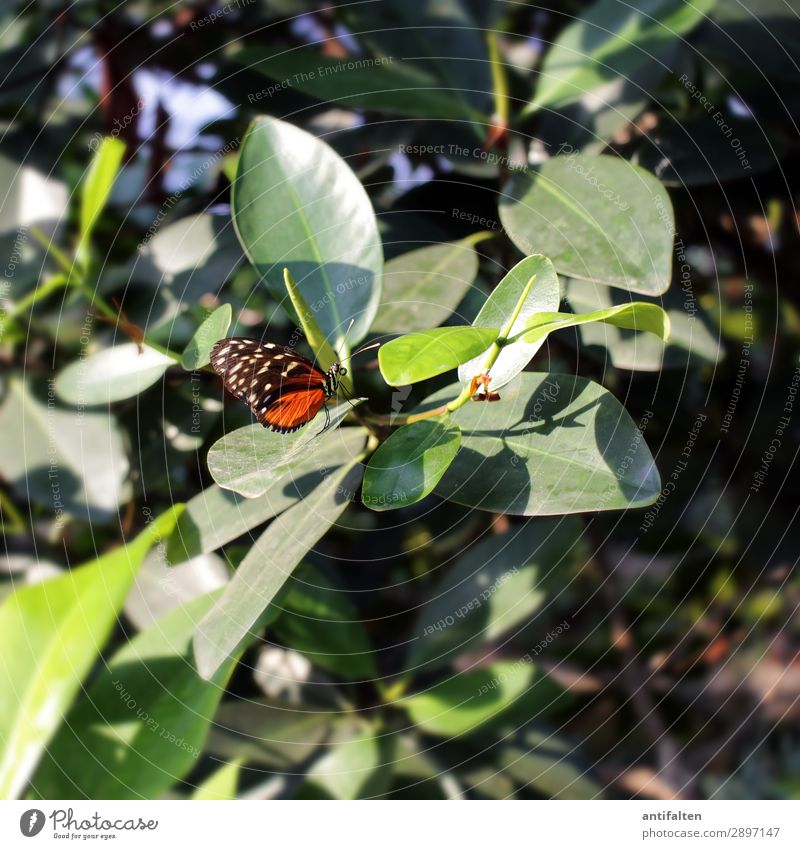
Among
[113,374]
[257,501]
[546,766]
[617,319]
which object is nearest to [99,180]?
[113,374]

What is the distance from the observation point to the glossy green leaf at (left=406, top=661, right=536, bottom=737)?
1.79ft

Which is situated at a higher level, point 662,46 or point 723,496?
point 662,46

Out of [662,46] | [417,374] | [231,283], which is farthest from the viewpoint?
[231,283]

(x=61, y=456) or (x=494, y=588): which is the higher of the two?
(x=61, y=456)

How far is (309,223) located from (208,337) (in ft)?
0.28

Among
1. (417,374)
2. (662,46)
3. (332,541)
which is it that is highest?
(662,46)

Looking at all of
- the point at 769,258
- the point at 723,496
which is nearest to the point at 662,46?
the point at 769,258

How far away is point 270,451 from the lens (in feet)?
1.23

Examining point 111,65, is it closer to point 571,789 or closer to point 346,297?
point 346,297

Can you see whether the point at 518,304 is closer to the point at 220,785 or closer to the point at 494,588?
the point at 494,588

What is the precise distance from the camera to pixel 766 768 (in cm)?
63

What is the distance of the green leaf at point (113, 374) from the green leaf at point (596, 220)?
22 centimetres

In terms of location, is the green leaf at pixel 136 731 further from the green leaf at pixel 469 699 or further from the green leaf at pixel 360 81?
the green leaf at pixel 360 81
